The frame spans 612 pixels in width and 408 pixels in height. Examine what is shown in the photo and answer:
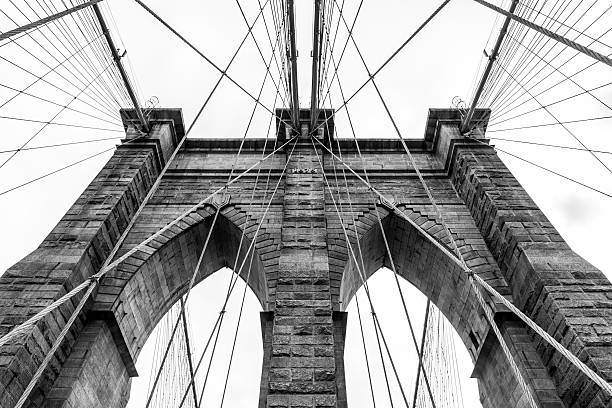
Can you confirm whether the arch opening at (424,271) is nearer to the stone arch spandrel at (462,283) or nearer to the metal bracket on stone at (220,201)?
the stone arch spandrel at (462,283)

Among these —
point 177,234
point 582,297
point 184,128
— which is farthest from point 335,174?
point 582,297

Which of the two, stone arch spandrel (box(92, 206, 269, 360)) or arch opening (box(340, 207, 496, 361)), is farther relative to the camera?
arch opening (box(340, 207, 496, 361))

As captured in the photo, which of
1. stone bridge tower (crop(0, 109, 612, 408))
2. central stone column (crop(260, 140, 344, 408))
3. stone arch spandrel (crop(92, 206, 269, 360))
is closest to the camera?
central stone column (crop(260, 140, 344, 408))

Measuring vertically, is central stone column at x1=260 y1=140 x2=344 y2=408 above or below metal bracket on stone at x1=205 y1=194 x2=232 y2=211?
below

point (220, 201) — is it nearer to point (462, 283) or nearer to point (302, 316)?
point (302, 316)

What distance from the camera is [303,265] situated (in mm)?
6789

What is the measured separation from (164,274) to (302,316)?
11.8ft

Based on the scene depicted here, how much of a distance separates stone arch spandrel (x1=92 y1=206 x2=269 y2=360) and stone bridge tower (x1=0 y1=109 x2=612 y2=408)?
26 millimetres

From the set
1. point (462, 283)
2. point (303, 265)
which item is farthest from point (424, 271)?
point (303, 265)

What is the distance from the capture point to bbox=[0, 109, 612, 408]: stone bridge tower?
5781 millimetres

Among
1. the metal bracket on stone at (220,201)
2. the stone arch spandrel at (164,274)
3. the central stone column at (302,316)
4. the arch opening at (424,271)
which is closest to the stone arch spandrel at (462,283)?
the arch opening at (424,271)

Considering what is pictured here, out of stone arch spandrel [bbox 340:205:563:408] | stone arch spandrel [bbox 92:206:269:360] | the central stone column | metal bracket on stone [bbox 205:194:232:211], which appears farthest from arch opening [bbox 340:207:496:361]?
metal bracket on stone [bbox 205:194:232:211]

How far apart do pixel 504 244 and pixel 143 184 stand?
6.53 m

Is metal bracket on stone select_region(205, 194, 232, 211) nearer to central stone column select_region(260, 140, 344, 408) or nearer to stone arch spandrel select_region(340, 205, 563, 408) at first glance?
central stone column select_region(260, 140, 344, 408)
